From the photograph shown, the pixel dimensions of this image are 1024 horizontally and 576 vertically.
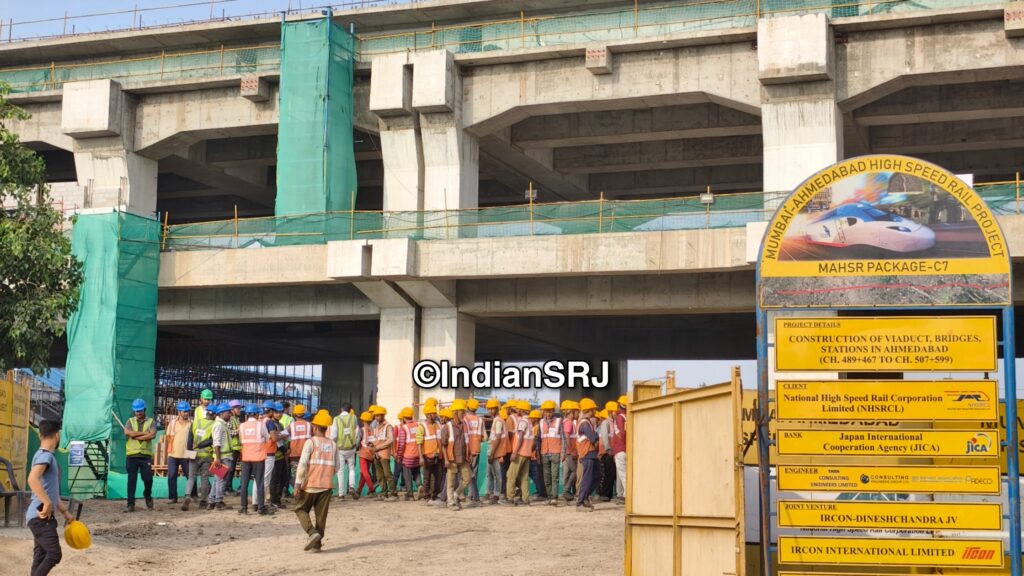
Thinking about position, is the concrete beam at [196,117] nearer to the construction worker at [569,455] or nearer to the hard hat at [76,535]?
the construction worker at [569,455]

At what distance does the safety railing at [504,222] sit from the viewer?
25.3 m

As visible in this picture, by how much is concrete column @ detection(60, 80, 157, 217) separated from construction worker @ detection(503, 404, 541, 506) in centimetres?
1562

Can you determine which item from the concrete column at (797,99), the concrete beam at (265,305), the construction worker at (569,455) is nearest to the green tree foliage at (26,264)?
the concrete beam at (265,305)

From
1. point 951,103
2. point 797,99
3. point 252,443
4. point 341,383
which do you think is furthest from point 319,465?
point 341,383

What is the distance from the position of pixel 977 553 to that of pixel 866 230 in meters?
2.64

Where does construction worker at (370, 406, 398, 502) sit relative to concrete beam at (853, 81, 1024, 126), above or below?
below

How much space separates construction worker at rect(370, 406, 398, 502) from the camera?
2309cm

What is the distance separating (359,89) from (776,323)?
77.4 ft

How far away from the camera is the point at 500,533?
55.3 feet

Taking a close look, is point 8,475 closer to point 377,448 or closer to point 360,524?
point 360,524

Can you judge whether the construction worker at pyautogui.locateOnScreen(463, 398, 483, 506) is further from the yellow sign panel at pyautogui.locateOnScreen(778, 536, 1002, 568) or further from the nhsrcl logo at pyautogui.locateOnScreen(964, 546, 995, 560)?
the nhsrcl logo at pyautogui.locateOnScreen(964, 546, 995, 560)

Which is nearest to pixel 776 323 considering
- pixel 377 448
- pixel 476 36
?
pixel 377 448

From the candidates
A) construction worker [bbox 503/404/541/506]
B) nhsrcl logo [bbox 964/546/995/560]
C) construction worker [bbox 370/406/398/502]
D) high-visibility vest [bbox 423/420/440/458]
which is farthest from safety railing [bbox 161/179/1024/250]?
nhsrcl logo [bbox 964/546/995/560]

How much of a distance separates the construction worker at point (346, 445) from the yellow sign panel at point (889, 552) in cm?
1441
